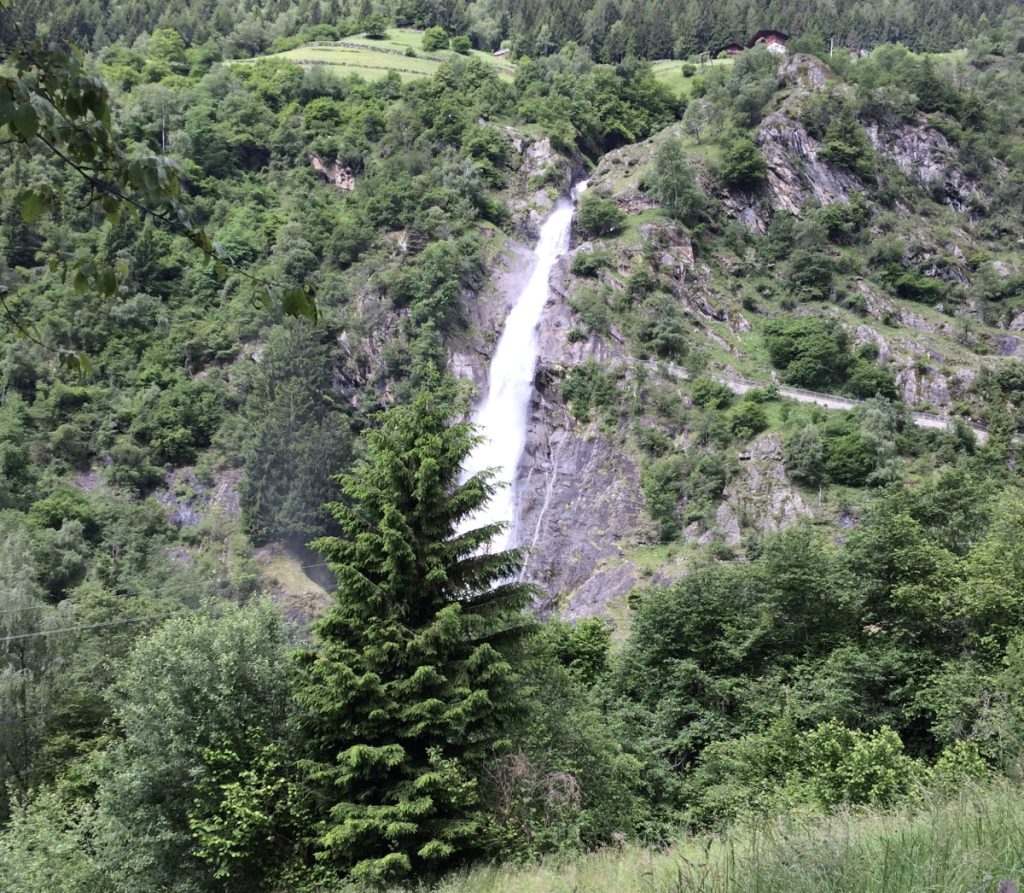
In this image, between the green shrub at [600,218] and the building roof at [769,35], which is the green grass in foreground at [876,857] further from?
the building roof at [769,35]

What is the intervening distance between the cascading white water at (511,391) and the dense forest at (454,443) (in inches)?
118

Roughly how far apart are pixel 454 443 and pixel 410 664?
3750mm

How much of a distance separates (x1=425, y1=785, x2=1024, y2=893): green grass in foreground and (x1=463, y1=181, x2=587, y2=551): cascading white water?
42000mm

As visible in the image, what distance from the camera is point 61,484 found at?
5216 centimetres

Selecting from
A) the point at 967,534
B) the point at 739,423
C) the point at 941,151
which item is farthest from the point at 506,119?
the point at 967,534

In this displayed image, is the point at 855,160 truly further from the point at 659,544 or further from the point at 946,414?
the point at 659,544

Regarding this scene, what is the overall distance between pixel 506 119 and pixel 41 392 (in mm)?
49312

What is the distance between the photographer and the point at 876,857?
3639 millimetres

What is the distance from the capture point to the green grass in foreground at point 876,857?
331cm

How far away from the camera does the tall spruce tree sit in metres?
11.5

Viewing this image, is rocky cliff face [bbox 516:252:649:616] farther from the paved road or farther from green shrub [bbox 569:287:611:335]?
the paved road

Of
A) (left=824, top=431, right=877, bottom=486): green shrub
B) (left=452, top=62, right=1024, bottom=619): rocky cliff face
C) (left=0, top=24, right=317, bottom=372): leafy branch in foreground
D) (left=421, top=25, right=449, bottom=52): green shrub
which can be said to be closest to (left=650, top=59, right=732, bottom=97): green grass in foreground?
(left=452, top=62, right=1024, bottom=619): rocky cliff face

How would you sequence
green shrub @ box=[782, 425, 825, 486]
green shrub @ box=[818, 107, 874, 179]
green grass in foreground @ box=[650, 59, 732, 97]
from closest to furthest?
green shrub @ box=[782, 425, 825, 486] → green shrub @ box=[818, 107, 874, 179] → green grass in foreground @ box=[650, 59, 732, 97]

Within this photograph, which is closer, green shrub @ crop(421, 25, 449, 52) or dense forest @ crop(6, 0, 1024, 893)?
dense forest @ crop(6, 0, 1024, 893)
